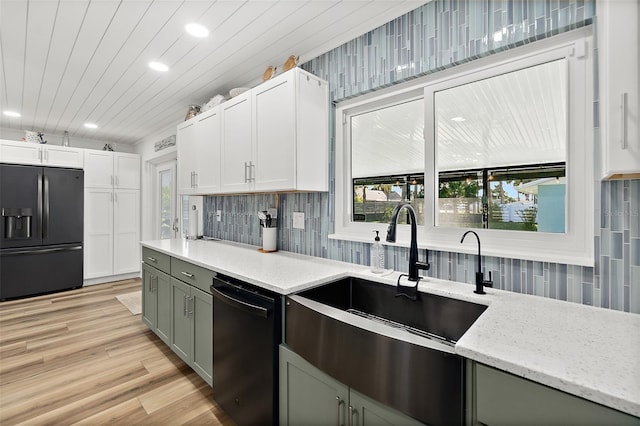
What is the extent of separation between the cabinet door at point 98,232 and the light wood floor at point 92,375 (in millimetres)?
1261

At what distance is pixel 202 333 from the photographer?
2.04 m

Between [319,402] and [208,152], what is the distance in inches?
90.8

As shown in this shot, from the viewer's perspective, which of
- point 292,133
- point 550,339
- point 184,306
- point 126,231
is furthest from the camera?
point 126,231

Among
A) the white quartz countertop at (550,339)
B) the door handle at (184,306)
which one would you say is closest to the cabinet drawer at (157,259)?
the door handle at (184,306)

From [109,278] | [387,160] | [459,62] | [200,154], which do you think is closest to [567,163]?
[459,62]

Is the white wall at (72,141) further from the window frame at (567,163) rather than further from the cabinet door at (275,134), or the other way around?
the window frame at (567,163)

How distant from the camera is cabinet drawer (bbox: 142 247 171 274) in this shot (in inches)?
99.0

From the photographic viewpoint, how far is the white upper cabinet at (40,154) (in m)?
3.99

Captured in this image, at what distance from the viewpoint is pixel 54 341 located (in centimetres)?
282

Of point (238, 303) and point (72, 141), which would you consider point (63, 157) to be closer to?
point (72, 141)

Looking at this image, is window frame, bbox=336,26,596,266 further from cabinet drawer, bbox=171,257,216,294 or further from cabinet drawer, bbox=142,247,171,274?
cabinet drawer, bbox=142,247,171,274

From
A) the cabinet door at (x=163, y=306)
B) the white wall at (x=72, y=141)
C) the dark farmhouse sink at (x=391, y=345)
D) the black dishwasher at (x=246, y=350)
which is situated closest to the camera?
the dark farmhouse sink at (x=391, y=345)

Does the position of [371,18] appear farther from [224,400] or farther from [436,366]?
[224,400]

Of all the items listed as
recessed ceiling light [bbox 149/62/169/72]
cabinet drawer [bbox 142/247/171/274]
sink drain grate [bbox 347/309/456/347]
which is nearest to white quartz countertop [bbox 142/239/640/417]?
sink drain grate [bbox 347/309/456/347]
